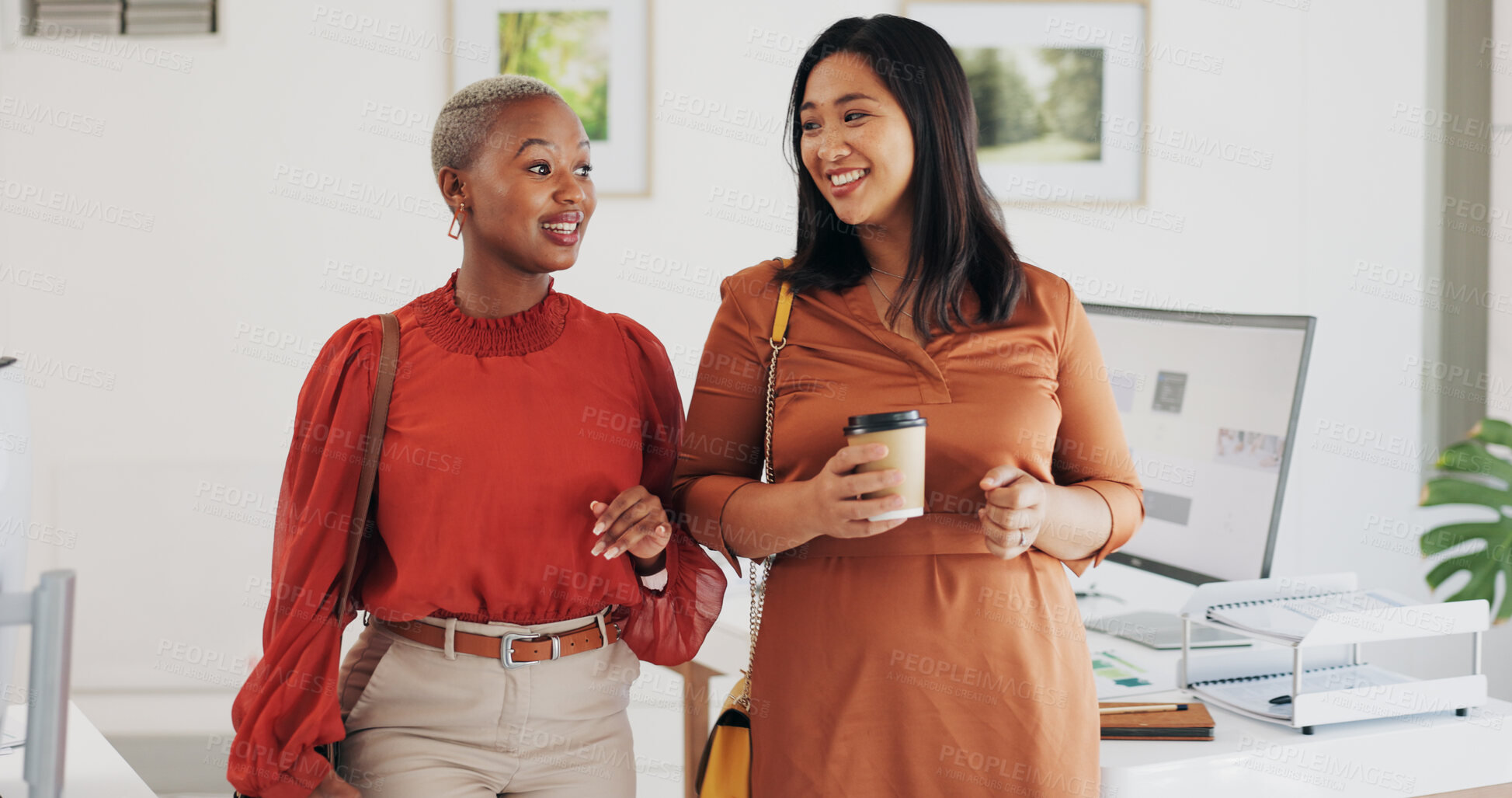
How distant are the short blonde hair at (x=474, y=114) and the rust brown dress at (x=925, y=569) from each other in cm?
36

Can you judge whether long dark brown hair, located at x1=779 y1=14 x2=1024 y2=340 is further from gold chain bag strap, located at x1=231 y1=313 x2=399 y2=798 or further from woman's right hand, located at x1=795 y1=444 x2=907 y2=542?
gold chain bag strap, located at x1=231 y1=313 x2=399 y2=798

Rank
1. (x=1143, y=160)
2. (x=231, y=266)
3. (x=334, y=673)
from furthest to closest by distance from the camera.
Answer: (x=1143, y=160)
(x=231, y=266)
(x=334, y=673)

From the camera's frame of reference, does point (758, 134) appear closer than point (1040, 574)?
No

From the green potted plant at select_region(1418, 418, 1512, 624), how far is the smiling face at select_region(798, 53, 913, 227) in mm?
1955

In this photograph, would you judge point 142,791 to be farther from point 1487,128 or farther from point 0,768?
point 1487,128

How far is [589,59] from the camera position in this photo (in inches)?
121

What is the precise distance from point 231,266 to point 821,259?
223 centimetres

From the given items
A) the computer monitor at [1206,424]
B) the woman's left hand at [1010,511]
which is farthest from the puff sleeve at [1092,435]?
the computer monitor at [1206,424]

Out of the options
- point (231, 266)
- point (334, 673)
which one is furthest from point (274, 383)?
point (334, 673)

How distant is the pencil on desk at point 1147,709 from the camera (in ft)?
5.00

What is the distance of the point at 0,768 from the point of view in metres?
1.46

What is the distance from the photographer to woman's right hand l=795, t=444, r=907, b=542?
111cm

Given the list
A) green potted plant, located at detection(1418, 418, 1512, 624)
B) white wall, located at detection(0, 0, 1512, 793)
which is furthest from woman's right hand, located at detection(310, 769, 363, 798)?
green potted plant, located at detection(1418, 418, 1512, 624)

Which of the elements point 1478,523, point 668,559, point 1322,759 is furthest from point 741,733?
point 1478,523
